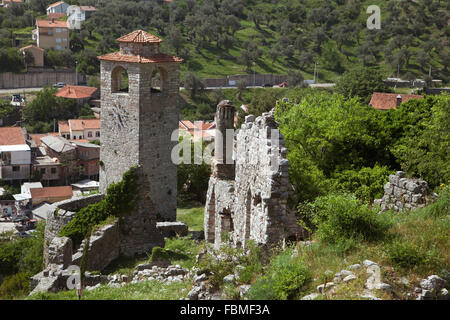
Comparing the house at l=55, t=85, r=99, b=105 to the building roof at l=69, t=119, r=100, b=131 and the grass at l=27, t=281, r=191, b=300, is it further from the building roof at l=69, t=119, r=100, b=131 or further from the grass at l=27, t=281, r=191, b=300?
the grass at l=27, t=281, r=191, b=300

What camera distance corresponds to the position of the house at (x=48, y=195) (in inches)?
2024

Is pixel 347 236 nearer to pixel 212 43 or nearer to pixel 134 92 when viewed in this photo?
pixel 134 92

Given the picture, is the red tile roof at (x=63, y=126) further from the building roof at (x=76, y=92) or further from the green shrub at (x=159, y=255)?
the green shrub at (x=159, y=255)

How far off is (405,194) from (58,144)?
52.3 metres

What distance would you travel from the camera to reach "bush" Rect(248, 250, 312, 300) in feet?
27.9

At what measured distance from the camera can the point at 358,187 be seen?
1769 cm

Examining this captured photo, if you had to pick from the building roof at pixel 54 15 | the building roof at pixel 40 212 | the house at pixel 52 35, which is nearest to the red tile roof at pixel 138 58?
the building roof at pixel 40 212

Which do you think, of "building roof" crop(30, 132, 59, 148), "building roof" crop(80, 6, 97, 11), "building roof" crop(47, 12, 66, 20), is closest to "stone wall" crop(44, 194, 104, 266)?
"building roof" crop(30, 132, 59, 148)

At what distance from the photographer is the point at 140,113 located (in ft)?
80.6

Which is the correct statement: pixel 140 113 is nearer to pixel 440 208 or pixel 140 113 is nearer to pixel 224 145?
pixel 224 145

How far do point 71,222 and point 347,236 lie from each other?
38.0 feet

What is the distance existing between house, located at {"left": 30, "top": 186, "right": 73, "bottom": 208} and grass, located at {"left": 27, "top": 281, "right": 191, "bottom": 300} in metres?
39.5

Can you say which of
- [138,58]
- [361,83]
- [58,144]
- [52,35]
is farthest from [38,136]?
[138,58]

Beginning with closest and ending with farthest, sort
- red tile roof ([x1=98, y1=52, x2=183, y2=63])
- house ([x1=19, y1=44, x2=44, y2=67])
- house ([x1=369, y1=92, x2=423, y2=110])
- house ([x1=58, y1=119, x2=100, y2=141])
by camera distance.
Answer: red tile roof ([x1=98, y1=52, x2=183, y2=63]), house ([x1=369, y1=92, x2=423, y2=110]), house ([x1=58, y1=119, x2=100, y2=141]), house ([x1=19, y1=44, x2=44, y2=67])
